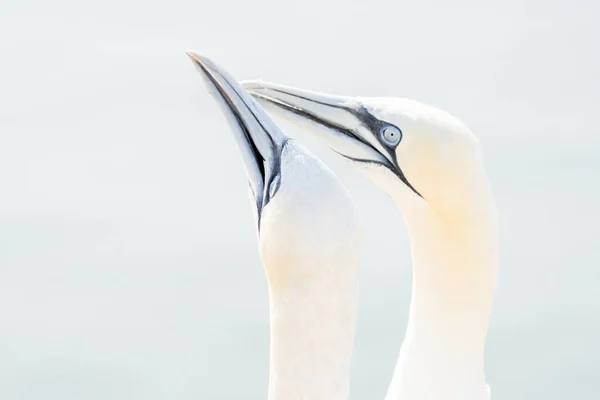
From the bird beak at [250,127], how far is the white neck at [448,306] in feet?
8.89

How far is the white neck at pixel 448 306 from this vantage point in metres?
12.5

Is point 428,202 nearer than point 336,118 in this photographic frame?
Yes

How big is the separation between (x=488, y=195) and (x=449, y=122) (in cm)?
51

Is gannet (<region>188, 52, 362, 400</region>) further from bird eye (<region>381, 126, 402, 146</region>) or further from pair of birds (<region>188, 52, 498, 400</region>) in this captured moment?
bird eye (<region>381, 126, 402, 146</region>)

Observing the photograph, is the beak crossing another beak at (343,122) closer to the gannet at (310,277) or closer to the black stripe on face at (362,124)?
the black stripe on face at (362,124)

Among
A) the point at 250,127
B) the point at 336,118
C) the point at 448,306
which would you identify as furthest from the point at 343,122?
the point at 250,127

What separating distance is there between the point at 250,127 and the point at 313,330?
1.35 metres

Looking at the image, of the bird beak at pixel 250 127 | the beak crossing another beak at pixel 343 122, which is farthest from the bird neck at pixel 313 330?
the beak crossing another beak at pixel 343 122

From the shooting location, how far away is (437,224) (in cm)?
1259

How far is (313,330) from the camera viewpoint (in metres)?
8.85

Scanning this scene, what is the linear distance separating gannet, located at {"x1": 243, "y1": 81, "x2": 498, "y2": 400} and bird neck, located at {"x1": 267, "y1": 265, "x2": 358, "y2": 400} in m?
3.42

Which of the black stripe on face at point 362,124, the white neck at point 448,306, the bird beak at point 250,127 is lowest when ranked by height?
the white neck at point 448,306

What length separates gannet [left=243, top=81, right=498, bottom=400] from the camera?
40.2 feet

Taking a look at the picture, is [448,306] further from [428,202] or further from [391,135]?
[391,135]
